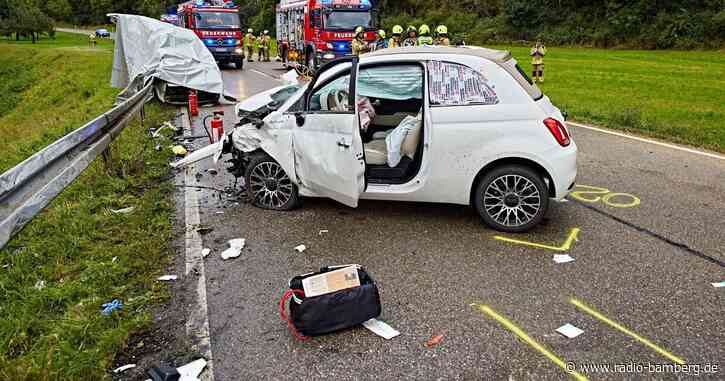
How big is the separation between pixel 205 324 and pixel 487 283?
6.89 feet

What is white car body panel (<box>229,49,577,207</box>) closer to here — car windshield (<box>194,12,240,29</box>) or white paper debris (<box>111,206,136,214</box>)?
white paper debris (<box>111,206,136,214</box>)

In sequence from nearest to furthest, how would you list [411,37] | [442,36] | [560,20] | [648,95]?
[442,36], [411,37], [648,95], [560,20]

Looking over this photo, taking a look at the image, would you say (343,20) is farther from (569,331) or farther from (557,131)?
(569,331)

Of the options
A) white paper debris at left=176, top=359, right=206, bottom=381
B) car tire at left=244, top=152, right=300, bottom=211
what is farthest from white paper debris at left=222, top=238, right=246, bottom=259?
white paper debris at left=176, top=359, right=206, bottom=381

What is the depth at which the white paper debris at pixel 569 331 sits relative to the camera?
375 centimetres

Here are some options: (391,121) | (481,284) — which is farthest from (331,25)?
(481,284)

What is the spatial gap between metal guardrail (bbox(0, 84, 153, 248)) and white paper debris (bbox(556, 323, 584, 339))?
12.1 feet

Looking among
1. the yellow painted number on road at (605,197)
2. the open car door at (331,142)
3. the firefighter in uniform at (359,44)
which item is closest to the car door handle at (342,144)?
the open car door at (331,142)

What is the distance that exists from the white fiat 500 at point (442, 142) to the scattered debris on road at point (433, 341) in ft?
6.47

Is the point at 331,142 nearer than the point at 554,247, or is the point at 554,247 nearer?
the point at 554,247

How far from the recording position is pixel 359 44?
18.0m

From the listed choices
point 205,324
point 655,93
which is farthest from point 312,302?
point 655,93

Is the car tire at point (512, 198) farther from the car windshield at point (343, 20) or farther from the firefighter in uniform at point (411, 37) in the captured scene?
the car windshield at point (343, 20)

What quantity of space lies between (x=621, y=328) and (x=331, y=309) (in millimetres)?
1900
